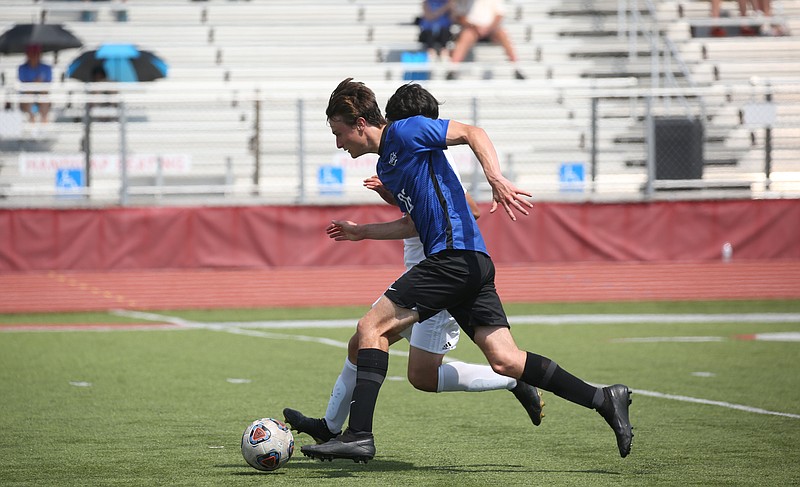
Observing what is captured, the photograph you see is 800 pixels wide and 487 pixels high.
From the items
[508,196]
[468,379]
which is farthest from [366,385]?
[508,196]

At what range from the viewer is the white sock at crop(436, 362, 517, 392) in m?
6.64

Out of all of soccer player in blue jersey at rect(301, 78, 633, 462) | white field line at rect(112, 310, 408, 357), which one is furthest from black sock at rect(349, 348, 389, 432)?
white field line at rect(112, 310, 408, 357)

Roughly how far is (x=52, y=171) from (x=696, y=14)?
13279mm

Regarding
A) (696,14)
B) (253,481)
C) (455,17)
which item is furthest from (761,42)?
(253,481)

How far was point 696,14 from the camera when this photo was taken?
80.0 feet

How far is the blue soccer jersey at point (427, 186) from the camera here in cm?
604

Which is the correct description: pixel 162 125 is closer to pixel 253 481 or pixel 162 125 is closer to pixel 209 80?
pixel 209 80

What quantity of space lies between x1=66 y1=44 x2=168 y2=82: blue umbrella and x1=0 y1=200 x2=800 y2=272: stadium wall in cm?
389

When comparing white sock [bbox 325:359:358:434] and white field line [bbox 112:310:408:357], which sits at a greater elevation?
white sock [bbox 325:359:358:434]

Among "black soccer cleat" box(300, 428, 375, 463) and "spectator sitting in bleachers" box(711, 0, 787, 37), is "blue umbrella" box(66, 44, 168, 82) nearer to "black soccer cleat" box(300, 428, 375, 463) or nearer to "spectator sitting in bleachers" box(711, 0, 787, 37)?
"spectator sitting in bleachers" box(711, 0, 787, 37)

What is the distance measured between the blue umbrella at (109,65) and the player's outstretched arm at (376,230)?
14.0m

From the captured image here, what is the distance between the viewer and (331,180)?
17469mm

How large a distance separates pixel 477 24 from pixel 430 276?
16.4m

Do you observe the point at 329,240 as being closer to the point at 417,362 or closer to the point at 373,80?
the point at 373,80
